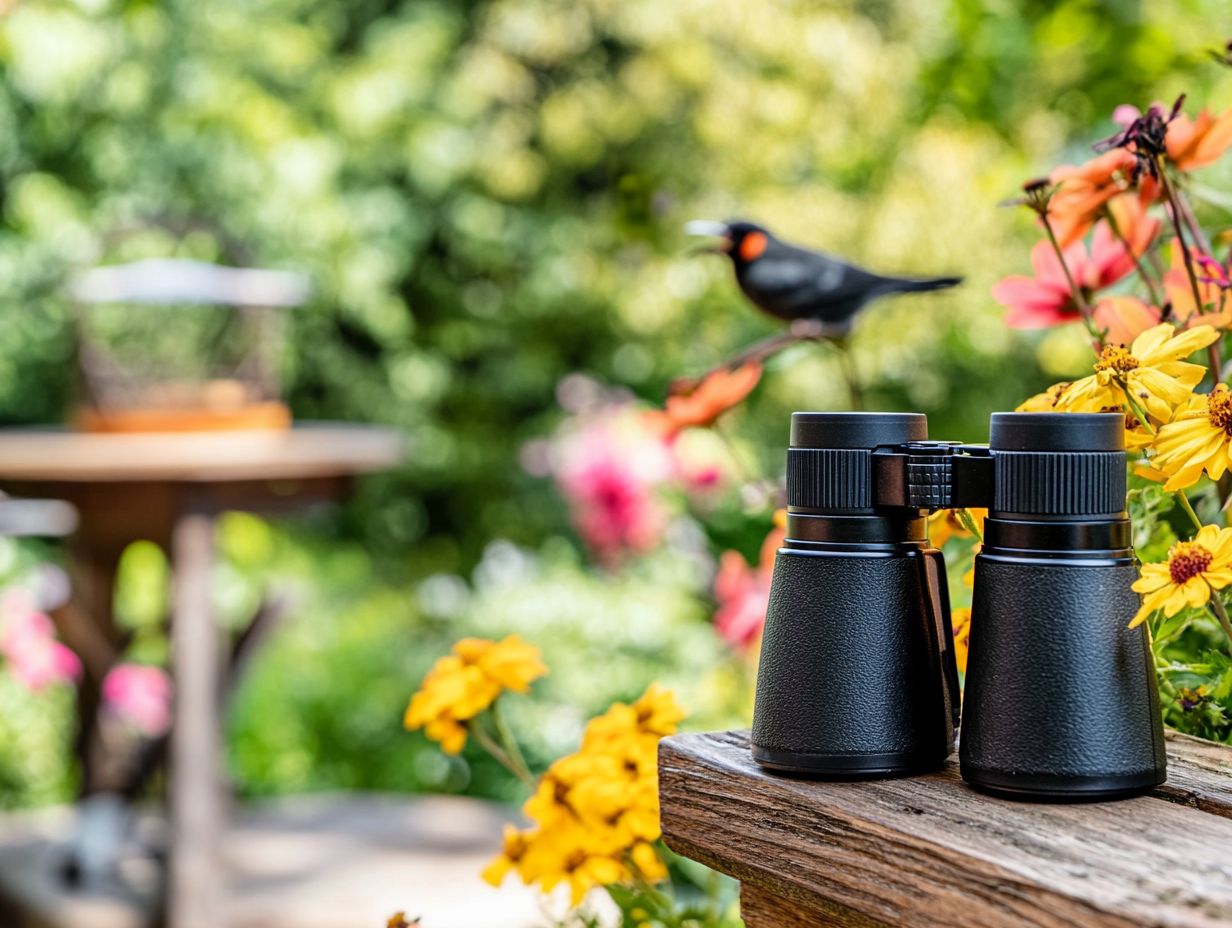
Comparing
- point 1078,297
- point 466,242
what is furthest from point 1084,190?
point 466,242

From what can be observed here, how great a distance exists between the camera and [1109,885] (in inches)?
18.6

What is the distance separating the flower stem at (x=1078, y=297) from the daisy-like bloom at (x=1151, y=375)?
10cm

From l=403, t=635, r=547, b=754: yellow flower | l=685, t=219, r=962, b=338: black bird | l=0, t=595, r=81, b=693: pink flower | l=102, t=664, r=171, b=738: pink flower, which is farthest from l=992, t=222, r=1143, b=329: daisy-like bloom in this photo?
l=0, t=595, r=81, b=693: pink flower

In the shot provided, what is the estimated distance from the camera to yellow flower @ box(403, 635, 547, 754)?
901 millimetres

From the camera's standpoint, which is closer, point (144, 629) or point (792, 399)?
point (144, 629)

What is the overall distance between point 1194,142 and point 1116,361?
244 millimetres

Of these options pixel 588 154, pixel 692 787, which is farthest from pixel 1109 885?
pixel 588 154

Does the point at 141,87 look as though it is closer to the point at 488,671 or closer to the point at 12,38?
the point at 12,38

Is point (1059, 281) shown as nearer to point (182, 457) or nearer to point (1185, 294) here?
point (1185, 294)

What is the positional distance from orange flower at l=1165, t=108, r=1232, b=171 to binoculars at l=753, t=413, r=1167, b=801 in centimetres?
31

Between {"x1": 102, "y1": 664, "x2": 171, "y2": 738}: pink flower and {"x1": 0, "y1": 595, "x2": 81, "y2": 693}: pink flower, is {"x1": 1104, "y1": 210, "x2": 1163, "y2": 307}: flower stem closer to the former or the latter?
{"x1": 102, "y1": 664, "x2": 171, "y2": 738}: pink flower

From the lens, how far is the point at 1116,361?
2.13ft

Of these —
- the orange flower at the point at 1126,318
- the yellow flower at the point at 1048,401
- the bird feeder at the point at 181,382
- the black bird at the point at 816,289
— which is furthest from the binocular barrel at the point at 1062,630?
the bird feeder at the point at 181,382

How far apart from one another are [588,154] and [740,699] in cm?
394
